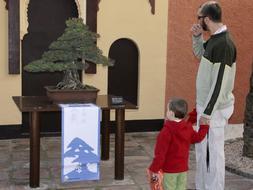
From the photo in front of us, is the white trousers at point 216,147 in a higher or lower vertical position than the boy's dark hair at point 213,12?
lower

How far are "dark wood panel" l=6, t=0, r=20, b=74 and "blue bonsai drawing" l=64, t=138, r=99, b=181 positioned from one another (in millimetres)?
2656

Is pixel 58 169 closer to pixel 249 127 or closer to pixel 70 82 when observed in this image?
pixel 70 82

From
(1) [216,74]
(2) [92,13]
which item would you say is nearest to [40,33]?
(2) [92,13]

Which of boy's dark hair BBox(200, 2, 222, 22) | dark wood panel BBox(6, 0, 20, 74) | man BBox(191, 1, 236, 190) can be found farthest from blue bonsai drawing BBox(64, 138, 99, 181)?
dark wood panel BBox(6, 0, 20, 74)

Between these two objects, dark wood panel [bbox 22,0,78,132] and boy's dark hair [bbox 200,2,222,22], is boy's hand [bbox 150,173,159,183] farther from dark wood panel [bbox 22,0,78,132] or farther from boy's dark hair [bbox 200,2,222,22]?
dark wood panel [bbox 22,0,78,132]

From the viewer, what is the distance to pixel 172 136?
3.99m

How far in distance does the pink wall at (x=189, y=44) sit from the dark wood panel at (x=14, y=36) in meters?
2.53

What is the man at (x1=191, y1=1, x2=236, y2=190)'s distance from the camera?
4449 mm

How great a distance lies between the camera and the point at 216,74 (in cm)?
445

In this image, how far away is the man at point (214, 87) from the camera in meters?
4.45

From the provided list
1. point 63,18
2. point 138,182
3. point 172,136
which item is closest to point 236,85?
point 63,18

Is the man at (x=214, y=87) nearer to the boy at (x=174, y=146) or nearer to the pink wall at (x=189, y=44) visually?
the boy at (x=174, y=146)

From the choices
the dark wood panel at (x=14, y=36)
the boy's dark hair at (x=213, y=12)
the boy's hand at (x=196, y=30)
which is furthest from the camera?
the dark wood panel at (x=14, y=36)

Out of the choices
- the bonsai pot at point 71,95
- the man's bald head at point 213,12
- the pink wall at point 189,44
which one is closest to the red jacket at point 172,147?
the man's bald head at point 213,12
